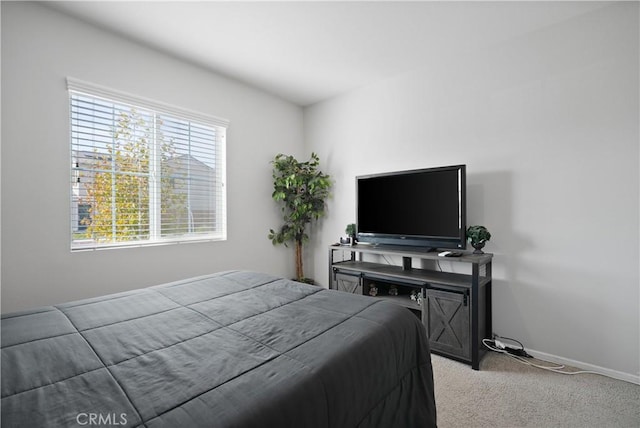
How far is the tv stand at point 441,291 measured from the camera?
2.27 metres

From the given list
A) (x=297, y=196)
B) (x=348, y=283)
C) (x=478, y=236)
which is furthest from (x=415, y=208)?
(x=297, y=196)

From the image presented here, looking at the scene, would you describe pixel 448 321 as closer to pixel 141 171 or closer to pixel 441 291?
pixel 441 291

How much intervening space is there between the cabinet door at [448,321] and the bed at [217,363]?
39.4 inches

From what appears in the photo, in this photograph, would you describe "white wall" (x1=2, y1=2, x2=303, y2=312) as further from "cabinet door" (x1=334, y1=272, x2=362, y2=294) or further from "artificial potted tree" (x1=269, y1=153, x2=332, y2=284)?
"cabinet door" (x1=334, y1=272, x2=362, y2=294)

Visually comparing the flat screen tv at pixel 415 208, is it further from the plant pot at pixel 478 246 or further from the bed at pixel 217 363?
the bed at pixel 217 363

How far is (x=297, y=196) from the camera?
148 inches

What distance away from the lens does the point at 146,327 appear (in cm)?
126

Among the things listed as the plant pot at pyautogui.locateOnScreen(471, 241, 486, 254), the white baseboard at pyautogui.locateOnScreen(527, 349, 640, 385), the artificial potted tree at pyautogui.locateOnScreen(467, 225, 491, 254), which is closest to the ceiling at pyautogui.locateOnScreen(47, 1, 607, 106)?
the artificial potted tree at pyautogui.locateOnScreen(467, 225, 491, 254)

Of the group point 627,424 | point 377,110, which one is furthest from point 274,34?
point 627,424

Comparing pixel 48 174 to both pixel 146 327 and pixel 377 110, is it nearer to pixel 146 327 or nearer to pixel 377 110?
pixel 146 327

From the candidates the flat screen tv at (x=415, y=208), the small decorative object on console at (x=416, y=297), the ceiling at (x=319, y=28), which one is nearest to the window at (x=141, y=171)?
the ceiling at (x=319, y=28)

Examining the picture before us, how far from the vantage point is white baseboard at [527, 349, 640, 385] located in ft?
6.71

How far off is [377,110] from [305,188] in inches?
52.0

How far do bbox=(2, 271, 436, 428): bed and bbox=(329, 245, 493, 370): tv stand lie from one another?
1001 millimetres
